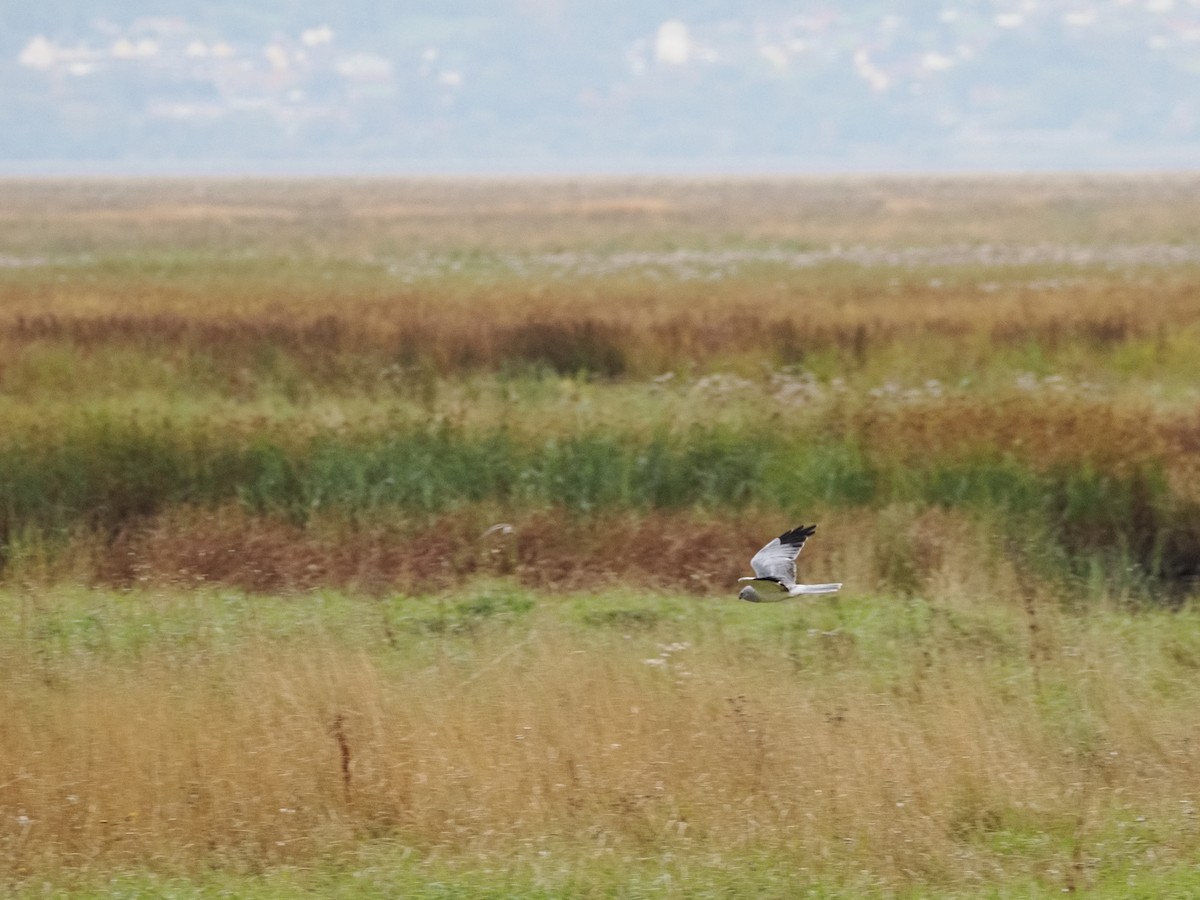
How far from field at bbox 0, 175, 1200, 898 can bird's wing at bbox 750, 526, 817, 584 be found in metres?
1.09

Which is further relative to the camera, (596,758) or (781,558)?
(596,758)

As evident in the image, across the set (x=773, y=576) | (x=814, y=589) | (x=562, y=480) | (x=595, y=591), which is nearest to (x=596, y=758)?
(x=773, y=576)

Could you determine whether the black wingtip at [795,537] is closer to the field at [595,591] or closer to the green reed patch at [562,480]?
the field at [595,591]

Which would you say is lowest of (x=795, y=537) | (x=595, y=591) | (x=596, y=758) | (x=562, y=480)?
(x=595, y=591)

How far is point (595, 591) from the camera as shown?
46.2 feet

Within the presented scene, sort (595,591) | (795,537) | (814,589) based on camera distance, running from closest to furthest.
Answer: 1. (814,589)
2. (795,537)
3. (595,591)

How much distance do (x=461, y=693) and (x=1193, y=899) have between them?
423cm

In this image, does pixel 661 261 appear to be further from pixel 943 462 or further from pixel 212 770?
pixel 212 770

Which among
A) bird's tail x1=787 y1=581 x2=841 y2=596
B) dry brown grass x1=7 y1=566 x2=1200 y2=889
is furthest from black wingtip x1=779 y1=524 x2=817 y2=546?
dry brown grass x1=7 y1=566 x2=1200 y2=889

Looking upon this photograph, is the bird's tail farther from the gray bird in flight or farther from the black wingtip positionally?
the black wingtip

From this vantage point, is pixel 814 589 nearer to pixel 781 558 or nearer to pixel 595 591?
pixel 781 558

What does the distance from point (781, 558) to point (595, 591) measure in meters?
5.86

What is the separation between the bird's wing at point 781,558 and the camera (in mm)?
8195

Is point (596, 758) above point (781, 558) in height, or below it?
below
